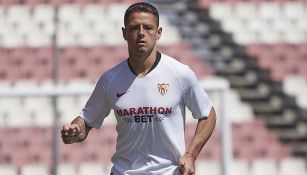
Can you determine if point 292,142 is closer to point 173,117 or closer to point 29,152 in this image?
point 29,152

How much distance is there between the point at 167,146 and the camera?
377cm

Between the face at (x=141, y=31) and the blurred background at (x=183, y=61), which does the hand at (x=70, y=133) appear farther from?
the blurred background at (x=183, y=61)

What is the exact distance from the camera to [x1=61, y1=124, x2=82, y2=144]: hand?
3645 mm

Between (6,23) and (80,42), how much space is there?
1181 mm

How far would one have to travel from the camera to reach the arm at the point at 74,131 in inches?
144

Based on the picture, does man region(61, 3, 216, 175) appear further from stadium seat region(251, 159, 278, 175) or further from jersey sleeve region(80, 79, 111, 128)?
stadium seat region(251, 159, 278, 175)

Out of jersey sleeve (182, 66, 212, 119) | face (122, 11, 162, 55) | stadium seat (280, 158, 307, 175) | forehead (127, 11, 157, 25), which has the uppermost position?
forehead (127, 11, 157, 25)

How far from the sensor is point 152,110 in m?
3.74

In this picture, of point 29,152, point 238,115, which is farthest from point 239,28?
point 29,152

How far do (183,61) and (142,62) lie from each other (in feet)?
22.0

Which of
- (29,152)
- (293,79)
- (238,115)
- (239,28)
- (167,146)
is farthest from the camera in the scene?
(239,28)

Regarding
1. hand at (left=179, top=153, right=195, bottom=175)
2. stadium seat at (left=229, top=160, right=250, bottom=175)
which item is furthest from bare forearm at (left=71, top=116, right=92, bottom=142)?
stadium seat at (left=229, top=160, right=250, bottom=175)

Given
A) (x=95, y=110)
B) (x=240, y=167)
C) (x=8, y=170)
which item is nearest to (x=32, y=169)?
(x=8, y=170)

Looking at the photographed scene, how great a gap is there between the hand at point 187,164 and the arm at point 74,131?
48cm
